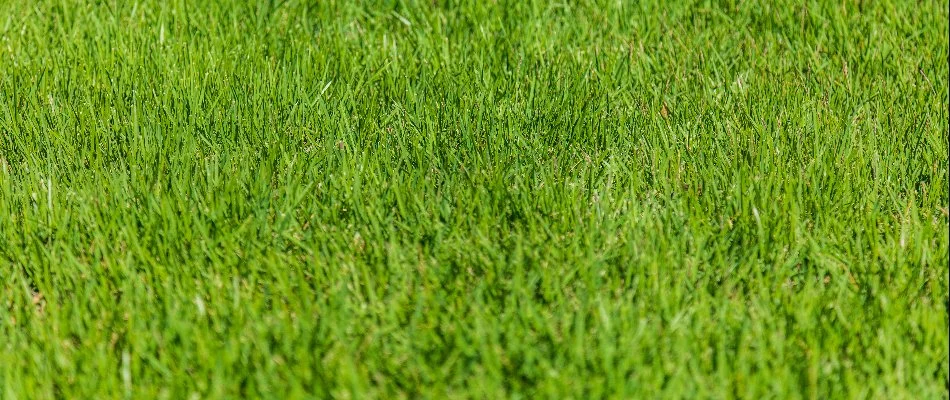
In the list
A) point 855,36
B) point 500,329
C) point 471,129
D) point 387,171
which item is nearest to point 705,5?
point 855,36

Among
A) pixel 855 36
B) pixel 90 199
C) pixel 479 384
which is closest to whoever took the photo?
pixel 479 384

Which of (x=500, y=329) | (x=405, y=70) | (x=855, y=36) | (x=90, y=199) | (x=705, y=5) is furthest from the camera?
(x=705, y=5)

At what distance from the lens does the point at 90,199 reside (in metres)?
2.73

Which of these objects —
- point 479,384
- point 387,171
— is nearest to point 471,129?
point 387,171

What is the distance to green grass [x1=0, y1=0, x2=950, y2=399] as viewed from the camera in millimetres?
2186

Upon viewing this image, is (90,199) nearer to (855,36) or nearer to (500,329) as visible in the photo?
(500,329)

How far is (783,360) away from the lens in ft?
7.14

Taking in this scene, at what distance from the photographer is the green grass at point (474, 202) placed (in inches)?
86.0

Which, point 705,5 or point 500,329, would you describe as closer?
point 500,329

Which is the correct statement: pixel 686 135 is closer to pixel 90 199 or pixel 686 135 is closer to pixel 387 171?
pixel 387 171

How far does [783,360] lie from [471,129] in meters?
1.24

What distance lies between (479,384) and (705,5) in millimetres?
2475

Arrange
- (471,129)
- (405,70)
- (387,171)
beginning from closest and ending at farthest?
(387,171) < (471,129) < (405,70)

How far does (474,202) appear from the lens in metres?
2.73
